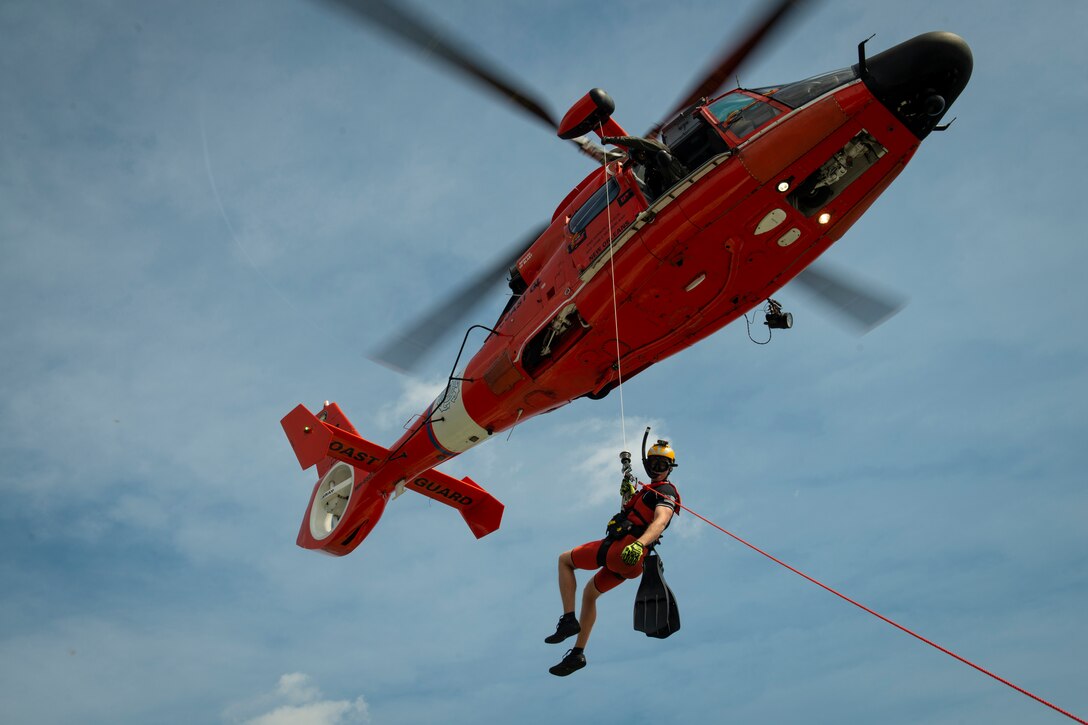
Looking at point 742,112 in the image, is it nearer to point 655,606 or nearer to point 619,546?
point 619,546

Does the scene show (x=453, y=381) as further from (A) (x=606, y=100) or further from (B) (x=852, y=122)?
(B) (x=852, y=122)

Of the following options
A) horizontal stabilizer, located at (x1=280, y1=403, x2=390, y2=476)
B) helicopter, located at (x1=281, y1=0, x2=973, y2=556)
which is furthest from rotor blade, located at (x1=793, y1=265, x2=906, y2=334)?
horizontal stabilizer, located at (x1=280, y1=403, x2=390, y2=476)

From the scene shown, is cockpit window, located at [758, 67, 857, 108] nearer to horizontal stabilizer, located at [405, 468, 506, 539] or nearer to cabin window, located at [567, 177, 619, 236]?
cabin window, located at [567, 177, 619, 236]

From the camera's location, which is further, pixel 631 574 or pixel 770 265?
pixel 770 265

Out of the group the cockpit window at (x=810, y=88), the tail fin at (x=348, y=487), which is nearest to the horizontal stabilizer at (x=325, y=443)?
the tail fin at (x=348, y=487)

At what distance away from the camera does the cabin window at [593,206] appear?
11.1 metres

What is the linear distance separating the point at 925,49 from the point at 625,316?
164 inches

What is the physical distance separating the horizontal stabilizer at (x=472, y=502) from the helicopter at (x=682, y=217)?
232 centimetres

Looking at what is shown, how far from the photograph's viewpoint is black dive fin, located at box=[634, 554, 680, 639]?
9344 mm

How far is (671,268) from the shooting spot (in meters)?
10.4

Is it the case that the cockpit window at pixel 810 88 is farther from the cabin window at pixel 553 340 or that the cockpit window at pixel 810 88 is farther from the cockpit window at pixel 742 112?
the cabin window at pixel 553 340

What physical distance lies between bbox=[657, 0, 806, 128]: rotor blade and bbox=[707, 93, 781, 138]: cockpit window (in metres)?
0.70

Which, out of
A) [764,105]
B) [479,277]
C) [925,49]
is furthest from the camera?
[479,277]

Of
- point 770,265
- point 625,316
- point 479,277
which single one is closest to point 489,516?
point 479,277
